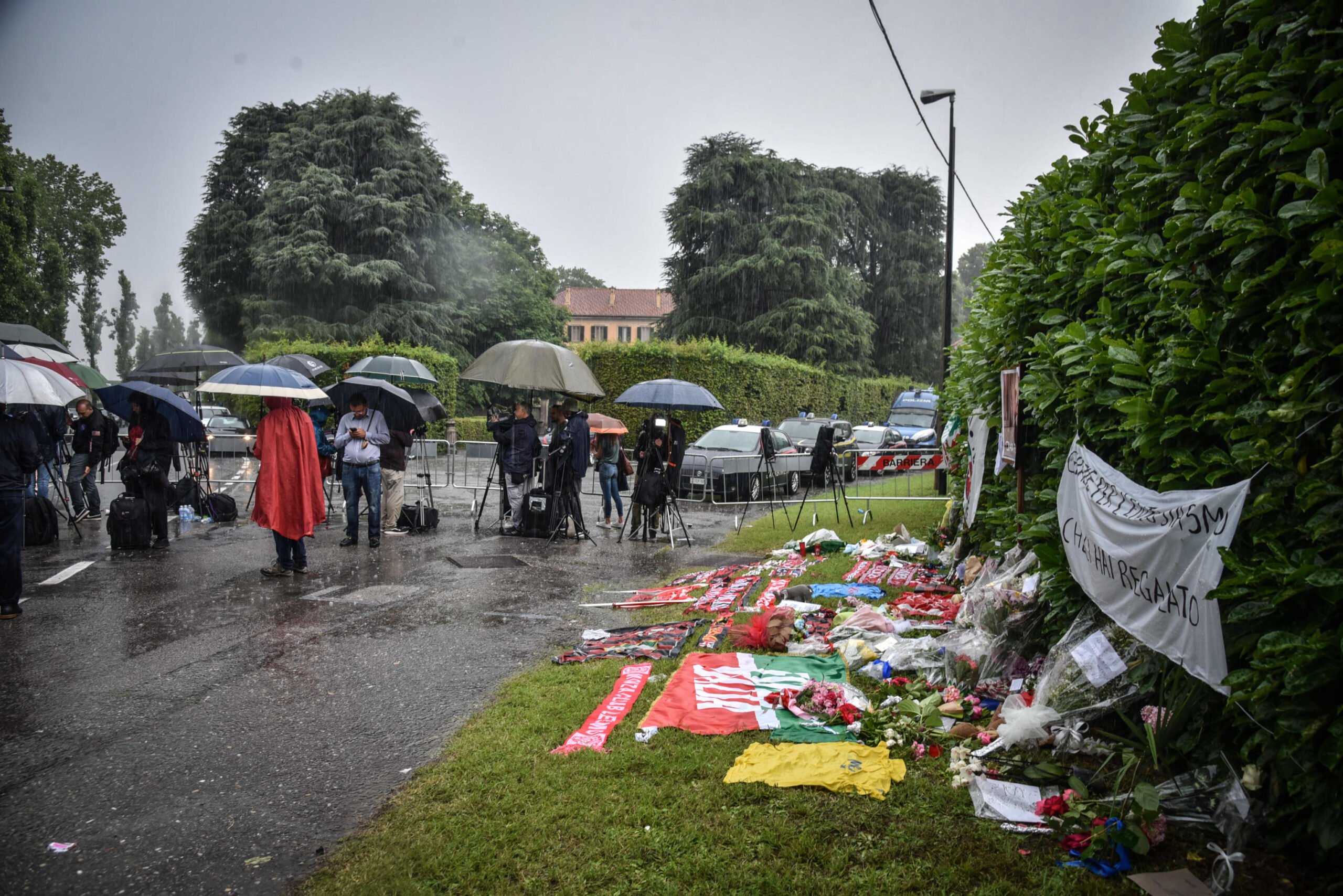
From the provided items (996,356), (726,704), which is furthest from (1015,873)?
(996,356)

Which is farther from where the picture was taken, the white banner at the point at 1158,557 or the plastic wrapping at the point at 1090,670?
the plastic wrapping at the point at 1090,670

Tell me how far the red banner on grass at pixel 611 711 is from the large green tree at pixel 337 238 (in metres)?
36.4

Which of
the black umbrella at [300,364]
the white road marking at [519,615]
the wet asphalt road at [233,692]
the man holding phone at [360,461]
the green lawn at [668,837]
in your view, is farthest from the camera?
the black umbrella at [300,364]

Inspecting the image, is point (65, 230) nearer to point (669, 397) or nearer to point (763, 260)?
point (763, 260)

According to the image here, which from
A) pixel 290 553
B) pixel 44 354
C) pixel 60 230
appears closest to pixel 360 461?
pixel 290 553

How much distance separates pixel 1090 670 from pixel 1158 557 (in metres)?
0.92

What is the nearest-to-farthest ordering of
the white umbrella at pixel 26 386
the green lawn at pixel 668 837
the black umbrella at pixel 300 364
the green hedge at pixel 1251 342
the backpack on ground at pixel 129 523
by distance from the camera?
the green hedge at pixel 1251 342, the green lawn at pixel 668 837, the white umbrella at pixel 26 386, the backpack on ground at pixel 129 523, the black umbrella at pixel 300 364

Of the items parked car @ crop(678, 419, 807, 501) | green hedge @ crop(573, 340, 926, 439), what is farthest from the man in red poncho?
green hedge @ crop(573, 340, 926, 439)

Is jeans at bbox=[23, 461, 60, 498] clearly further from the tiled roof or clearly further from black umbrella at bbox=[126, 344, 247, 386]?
the tiled roof

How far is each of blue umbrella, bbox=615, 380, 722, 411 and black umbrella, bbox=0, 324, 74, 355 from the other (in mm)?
10159

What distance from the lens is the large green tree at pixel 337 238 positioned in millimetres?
38875

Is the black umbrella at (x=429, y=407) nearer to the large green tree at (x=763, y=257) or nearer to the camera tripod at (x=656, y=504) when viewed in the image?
the camera tripod at (x=656, y=504)

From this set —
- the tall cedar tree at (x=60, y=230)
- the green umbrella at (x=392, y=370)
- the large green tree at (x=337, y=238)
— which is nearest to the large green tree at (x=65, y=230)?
the tall cedar tree at (x=60, y=230)

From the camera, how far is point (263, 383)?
31.6 feet
